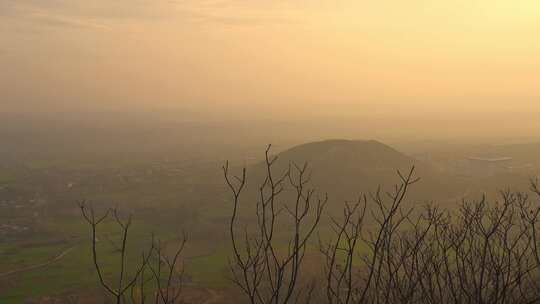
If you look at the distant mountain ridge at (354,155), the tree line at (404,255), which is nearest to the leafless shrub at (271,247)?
→ the tree line at (404,255)

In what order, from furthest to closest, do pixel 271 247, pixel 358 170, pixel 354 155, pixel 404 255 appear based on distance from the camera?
pixel 354 155 < pixel 358 170 < pixel 404 255 < pixel 271 247

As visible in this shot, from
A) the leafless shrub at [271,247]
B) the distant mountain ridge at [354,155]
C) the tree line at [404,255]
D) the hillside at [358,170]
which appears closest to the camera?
the leafless shrub at [271,247]

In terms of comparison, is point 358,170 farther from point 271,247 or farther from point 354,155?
point 271,247

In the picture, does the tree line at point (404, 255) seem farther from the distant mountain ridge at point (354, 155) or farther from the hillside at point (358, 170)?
the distant mountain ridge at point (354, 155)

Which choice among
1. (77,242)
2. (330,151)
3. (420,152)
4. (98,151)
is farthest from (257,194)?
(98,151)

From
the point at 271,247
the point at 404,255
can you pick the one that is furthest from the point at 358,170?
the point at 271,247

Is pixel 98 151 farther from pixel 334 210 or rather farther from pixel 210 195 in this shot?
pixel 334 210

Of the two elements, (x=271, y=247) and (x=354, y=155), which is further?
(x=354, y=155)

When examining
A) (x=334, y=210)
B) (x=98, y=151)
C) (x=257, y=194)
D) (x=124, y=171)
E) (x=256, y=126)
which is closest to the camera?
(x=334, y=210)

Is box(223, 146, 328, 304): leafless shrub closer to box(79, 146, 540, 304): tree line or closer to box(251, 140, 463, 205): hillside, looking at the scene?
box(79, 146, 540, 304): tree line

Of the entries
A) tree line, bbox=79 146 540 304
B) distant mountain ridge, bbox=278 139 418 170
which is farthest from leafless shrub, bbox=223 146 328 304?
distant mountain ridge, bbox=278 139 418 170

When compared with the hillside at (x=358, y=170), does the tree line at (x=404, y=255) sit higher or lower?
higher
